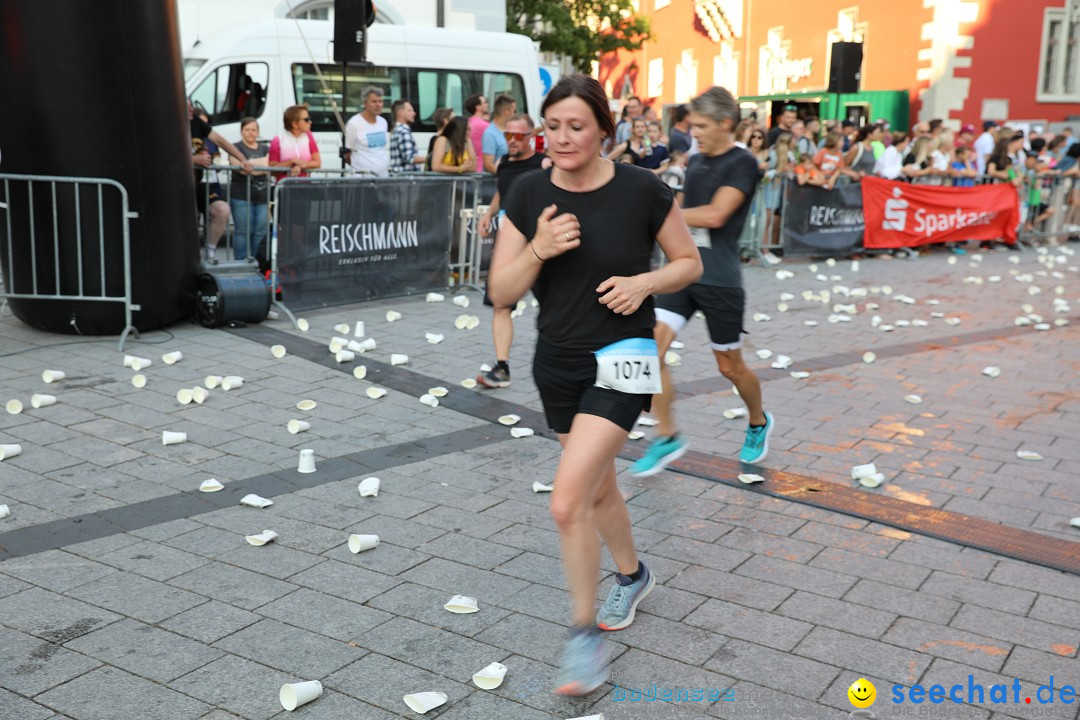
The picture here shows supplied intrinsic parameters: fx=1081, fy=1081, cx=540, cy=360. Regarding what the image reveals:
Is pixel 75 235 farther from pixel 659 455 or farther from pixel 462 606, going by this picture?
pixel 462 606

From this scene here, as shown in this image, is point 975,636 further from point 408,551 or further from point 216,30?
point 216,30

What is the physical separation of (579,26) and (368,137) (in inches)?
1167

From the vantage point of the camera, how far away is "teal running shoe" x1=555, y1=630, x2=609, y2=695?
3.20 m

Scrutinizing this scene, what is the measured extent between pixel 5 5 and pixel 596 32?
35.5 meters

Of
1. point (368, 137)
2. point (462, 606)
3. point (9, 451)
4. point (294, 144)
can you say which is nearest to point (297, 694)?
point (462, 606)

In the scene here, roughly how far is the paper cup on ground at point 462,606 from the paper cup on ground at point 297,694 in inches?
27.9

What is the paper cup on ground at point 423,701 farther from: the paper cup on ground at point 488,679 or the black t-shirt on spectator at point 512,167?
the black t-shirt on spectator at point 512,167

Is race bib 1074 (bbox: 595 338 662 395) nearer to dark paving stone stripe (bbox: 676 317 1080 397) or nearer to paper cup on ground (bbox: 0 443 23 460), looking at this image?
paper cup on ground (bbox: 0 443 23 460)

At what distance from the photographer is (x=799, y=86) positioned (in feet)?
110

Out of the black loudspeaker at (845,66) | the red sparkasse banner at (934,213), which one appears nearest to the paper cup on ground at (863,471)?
the red sparkasse banner at (934,213)

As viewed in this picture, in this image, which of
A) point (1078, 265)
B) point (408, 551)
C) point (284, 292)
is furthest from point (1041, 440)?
point (1078, 265)

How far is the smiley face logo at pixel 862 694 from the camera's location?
3256 mm

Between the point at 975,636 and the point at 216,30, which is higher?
the point at 216,30

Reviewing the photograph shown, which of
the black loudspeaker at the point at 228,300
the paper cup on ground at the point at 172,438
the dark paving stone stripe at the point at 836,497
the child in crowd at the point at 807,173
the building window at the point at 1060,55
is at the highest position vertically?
the building window at the point at 1060,55
